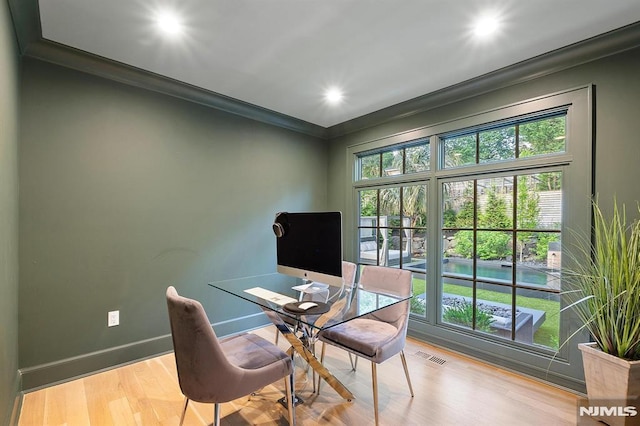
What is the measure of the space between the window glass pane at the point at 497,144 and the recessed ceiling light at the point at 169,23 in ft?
8.56

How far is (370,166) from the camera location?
147 inches

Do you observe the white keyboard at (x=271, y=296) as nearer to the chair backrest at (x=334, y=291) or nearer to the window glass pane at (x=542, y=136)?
the chair backrest at (x=334, y=291)

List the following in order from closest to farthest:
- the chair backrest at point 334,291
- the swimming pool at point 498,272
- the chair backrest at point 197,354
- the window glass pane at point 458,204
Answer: the chair backrest at point 197,354 → the chair backrest at point 334,291 → the swimming pool at point 498,272 → the window glass pane at point 458,204

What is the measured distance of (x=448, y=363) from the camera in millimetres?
2578

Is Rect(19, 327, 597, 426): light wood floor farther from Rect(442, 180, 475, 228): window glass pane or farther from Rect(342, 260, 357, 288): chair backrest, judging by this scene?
Rect(442, 180, 475, 228): window glass pane

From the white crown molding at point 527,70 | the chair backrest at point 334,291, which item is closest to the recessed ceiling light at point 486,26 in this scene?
the white crown molding at point 527,70

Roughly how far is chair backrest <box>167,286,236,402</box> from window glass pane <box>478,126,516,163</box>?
2.64 metres

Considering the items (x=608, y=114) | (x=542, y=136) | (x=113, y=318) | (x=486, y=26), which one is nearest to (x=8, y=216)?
(x=113, y=318)

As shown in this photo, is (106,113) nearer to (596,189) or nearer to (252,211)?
(252,211)

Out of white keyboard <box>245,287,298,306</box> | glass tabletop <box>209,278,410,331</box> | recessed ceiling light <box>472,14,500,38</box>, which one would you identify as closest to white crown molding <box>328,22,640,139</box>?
recessed ceiling light <box>472,14,500,38</box>

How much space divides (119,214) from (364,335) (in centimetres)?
220

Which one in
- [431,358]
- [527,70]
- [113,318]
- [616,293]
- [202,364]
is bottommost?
[431,358]

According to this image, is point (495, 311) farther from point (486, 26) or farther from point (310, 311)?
point (486, 26)

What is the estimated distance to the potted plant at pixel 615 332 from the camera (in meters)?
1.68
